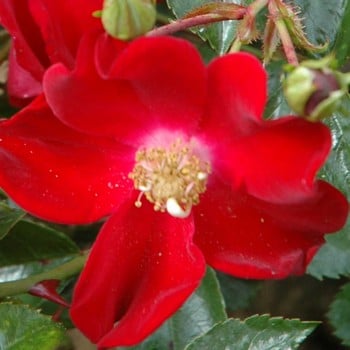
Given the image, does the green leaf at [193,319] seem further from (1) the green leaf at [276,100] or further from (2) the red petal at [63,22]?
(2) the red petal at [63,22]

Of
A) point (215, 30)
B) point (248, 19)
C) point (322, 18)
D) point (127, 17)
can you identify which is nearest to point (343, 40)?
point (322, 18)

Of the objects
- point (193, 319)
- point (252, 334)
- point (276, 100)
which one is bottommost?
point (193, 319)

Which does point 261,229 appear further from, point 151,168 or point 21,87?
point 21,87

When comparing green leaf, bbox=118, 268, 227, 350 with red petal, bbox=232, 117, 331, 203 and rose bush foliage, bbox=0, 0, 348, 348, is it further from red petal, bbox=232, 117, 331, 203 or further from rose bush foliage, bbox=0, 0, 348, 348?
red petal, bbox=232, 117, 331, 203

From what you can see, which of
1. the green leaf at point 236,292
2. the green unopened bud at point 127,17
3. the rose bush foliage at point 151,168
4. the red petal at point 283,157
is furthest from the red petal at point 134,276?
the green leaf at point 236,292

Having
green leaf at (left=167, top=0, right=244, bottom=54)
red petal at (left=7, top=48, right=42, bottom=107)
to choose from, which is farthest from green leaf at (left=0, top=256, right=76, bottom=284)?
green leaf at (left=167, top=0, right=244, bottom=54)

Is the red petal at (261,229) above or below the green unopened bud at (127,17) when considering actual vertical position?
below

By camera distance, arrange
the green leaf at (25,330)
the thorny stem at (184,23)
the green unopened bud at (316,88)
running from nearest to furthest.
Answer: the green unopened bud at (316,88)
the thorny stem at (184,23)
the green leaf at (25,330)

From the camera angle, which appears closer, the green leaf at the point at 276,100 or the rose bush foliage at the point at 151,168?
the rose bush foliage at the point at 151,168
